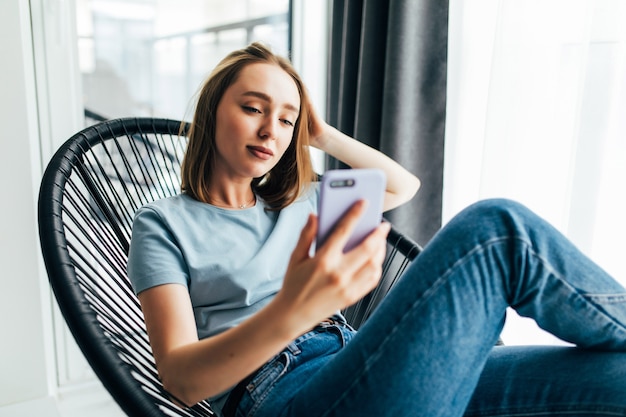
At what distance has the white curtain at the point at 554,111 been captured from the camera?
110cm

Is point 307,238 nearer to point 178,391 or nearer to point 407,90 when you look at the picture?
point 178,391

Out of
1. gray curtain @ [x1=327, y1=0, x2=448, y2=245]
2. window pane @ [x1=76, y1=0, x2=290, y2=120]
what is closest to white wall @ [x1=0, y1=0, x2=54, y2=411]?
window pane @ [x1=76, y1=0, x2=290, y2=120]

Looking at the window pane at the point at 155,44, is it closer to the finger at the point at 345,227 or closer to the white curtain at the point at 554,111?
the white curtain at the point at 554,111

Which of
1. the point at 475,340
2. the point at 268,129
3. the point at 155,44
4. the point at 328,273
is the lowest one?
the point at 475,340

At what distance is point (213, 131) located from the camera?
39.4 inches

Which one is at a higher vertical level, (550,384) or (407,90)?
(407,90)

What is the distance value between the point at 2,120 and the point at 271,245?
836mm

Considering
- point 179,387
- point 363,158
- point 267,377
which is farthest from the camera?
point 363,158

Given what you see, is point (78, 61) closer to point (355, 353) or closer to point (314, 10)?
point (314, 10)

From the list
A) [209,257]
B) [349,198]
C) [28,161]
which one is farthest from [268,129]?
[28,161]

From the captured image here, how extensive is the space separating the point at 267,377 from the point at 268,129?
16.5 inches

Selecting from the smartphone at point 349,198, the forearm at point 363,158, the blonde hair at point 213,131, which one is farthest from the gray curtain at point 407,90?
the smartphone at point 349,198

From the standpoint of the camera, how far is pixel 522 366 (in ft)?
2.67

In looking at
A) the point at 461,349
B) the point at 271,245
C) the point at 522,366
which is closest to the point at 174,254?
the point at 271,245
